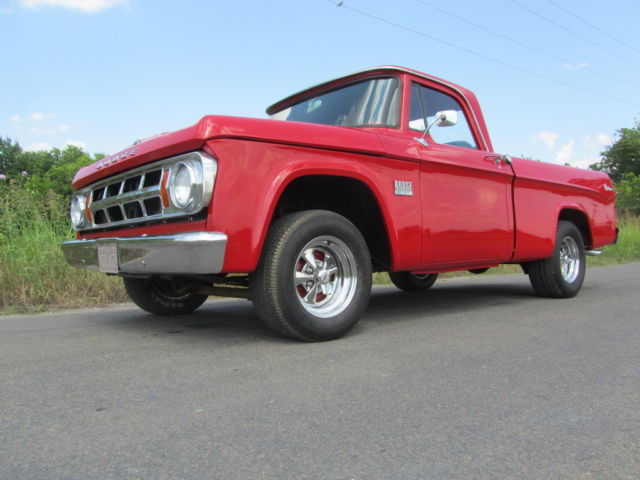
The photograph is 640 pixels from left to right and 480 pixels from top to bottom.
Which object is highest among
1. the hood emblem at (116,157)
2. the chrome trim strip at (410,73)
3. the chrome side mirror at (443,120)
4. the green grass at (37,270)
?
the chrome trim strip at (410,73)

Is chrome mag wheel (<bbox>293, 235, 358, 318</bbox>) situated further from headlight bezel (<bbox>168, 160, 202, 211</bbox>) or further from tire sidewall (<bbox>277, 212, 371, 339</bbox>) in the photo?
headlight bezel (<bbox>168, 160, 202, 211</bbox>)

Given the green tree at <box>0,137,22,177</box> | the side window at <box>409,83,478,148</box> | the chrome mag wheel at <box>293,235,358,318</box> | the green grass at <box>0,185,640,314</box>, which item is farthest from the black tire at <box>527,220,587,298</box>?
the green tree at <box>0,137,22,177</box>

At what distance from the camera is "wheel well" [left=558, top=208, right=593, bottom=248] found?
208 inches

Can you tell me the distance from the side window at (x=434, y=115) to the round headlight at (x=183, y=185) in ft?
6.01

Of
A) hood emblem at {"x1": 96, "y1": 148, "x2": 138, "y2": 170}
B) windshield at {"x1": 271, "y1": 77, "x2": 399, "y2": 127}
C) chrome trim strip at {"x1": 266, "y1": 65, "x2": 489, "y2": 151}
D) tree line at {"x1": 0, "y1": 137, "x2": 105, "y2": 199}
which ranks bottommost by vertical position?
hood emblem at {"x1": 96, "y1": 148, "x2": 138, "y2": 170}

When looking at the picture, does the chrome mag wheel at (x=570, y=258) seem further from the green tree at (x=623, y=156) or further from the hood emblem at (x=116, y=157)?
the green tree at (x=623, y=156)

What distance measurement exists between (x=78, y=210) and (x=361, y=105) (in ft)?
7.32

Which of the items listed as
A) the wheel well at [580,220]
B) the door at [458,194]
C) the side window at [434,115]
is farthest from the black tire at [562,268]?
the side window at [434,115]

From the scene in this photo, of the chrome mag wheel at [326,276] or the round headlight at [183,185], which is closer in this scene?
the round headlight at [183,185]

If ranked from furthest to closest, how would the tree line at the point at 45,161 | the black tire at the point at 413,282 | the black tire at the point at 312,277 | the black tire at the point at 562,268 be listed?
the tree line at the point at 45,161, the black tire at the point at 413,282, the black tire at the point at 562,268, the black tire at the point at 312,277

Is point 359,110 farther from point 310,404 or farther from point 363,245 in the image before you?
point 310,404

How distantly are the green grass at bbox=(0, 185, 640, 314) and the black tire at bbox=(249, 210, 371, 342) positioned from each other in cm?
259

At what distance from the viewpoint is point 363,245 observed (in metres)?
3.17

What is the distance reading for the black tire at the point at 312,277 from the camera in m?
2.76
